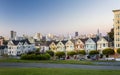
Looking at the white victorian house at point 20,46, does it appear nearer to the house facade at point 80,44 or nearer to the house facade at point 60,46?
the house facade at point 60,46

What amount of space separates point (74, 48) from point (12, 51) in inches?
638

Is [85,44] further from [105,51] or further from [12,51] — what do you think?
[12,51]

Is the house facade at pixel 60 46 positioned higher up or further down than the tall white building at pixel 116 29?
further down

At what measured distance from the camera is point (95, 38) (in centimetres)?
6594

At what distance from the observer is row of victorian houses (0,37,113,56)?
63125 mm

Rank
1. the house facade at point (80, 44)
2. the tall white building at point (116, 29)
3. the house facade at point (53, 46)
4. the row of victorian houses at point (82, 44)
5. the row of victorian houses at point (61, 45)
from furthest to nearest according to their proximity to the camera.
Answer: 1. the house facade at point (53, 46)
2. the house facade at point (80, 44)
3. the row of victorian houses at point (61, 45)
4. the row of victorian houses at point (82, 44)
5. the tall white building at point (116, 29)

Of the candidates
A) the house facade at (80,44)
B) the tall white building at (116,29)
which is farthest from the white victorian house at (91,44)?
the tall white building at (116,29)

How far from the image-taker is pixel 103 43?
62.7m

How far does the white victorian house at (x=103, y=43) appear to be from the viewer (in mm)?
62125

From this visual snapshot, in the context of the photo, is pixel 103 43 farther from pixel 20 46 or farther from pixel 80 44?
pixel 20 46

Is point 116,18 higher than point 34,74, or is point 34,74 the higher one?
point 116,18

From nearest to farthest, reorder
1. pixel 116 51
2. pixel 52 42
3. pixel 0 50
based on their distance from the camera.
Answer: pixel 116 51
pixel 0 50
pixel 52 42

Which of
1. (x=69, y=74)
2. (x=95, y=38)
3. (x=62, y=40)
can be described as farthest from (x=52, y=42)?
(x=69, y=74)

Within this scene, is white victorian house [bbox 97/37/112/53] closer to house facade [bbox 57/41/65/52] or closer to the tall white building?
the tall white building
